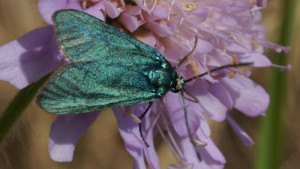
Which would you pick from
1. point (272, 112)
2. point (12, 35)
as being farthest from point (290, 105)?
point (12, 35)

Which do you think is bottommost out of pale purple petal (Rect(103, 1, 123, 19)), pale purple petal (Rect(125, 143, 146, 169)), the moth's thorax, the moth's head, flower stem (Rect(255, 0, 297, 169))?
flower stem (Rect(255, 0, 297, 169))

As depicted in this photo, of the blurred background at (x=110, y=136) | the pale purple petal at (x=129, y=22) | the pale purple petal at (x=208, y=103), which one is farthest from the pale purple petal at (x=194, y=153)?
the blurred background at (x=110, y=136)

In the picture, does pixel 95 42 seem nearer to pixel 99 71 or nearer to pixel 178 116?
pixel 99 71

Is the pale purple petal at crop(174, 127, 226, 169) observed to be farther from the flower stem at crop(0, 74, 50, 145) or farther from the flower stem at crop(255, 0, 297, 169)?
the flower stem at crop(0, 74, 50, 145)

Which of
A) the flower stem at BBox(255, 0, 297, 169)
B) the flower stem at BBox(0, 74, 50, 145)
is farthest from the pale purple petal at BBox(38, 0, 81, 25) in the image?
the flower stem at BBox(255, 0, 297, 169)

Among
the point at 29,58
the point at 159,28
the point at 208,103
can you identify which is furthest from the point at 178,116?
the point at 29,58
